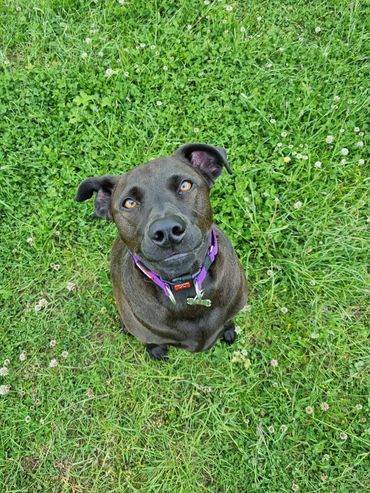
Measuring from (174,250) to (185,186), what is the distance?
18.0 inches

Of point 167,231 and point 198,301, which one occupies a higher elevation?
point 167,231

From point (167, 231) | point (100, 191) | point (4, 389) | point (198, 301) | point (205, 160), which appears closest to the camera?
point (167, 231)

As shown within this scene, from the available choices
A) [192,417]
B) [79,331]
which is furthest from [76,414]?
[192,417]

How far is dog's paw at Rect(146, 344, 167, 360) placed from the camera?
3.77m

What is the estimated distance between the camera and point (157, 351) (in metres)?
3.84

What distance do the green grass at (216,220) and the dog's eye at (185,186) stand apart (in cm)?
152

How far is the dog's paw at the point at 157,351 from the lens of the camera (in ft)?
12.4

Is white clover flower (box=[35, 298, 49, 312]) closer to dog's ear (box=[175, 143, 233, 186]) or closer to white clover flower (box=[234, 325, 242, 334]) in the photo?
white clover flower (box=[234, 325, 242, 334])

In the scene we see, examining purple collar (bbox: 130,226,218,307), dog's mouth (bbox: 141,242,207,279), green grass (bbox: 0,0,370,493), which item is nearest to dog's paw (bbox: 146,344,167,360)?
green grass (bbox: 0,0,370,493)

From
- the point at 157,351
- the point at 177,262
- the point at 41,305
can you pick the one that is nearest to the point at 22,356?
the point at 41,305

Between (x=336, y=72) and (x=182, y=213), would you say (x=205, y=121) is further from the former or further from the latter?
Result: (x=182, y=213)

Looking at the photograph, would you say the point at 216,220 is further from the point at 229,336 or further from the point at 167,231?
the point at 167,231

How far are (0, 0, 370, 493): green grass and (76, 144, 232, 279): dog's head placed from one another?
1.38m

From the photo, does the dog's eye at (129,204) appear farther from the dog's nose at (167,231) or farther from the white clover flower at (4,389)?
the white clover flower at (4,389)
